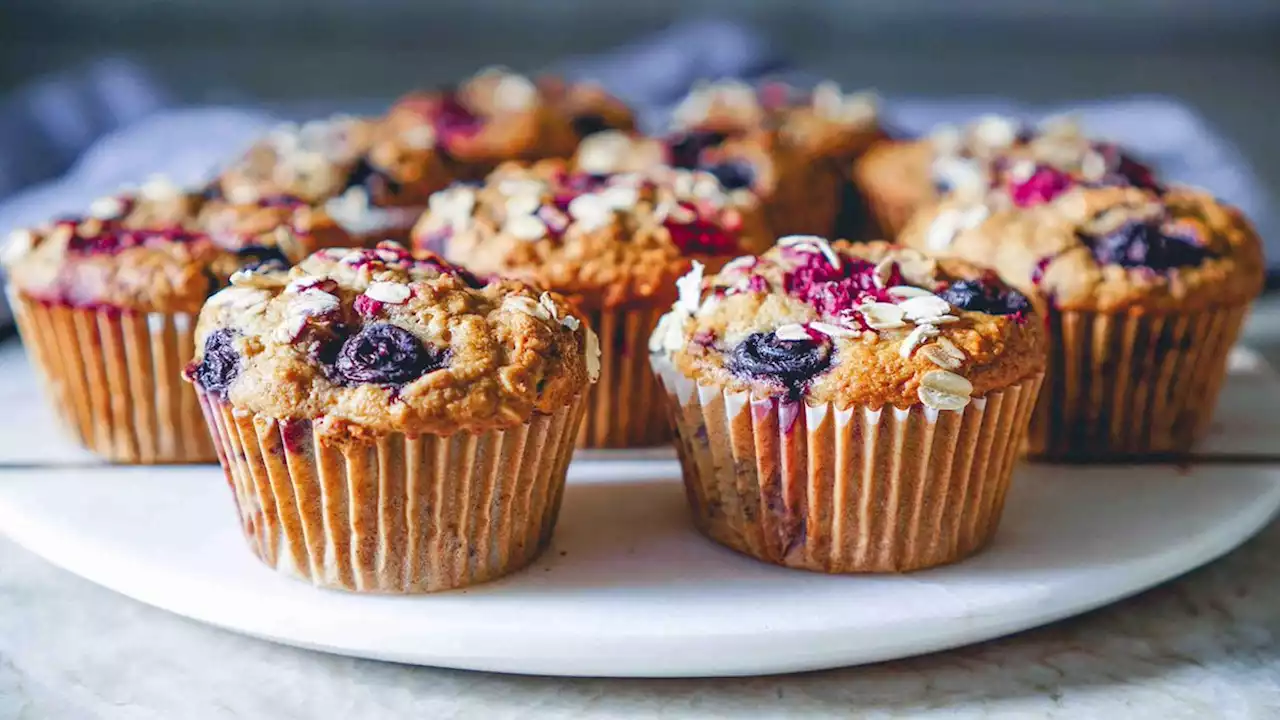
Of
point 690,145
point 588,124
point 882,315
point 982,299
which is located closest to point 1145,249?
point 982,299

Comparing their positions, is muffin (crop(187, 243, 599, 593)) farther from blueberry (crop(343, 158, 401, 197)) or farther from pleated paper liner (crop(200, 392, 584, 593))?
blueberry (crop(343, 158, 401, 197))

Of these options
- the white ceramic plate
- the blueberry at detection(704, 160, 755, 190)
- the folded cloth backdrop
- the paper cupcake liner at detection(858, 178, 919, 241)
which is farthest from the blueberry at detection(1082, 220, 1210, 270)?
the folded cloth backdrop

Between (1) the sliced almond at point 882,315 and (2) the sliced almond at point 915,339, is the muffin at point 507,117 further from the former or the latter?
(2) the sliced almond at point 915,339

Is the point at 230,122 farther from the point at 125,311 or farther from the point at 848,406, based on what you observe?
the point at 848,406

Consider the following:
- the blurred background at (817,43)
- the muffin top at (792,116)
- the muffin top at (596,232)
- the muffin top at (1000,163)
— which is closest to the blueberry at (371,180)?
the muffin top at (596,232)

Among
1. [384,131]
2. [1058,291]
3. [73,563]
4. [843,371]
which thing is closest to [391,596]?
[73,563]

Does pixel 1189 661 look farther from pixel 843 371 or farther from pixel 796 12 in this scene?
pixel 796 12
